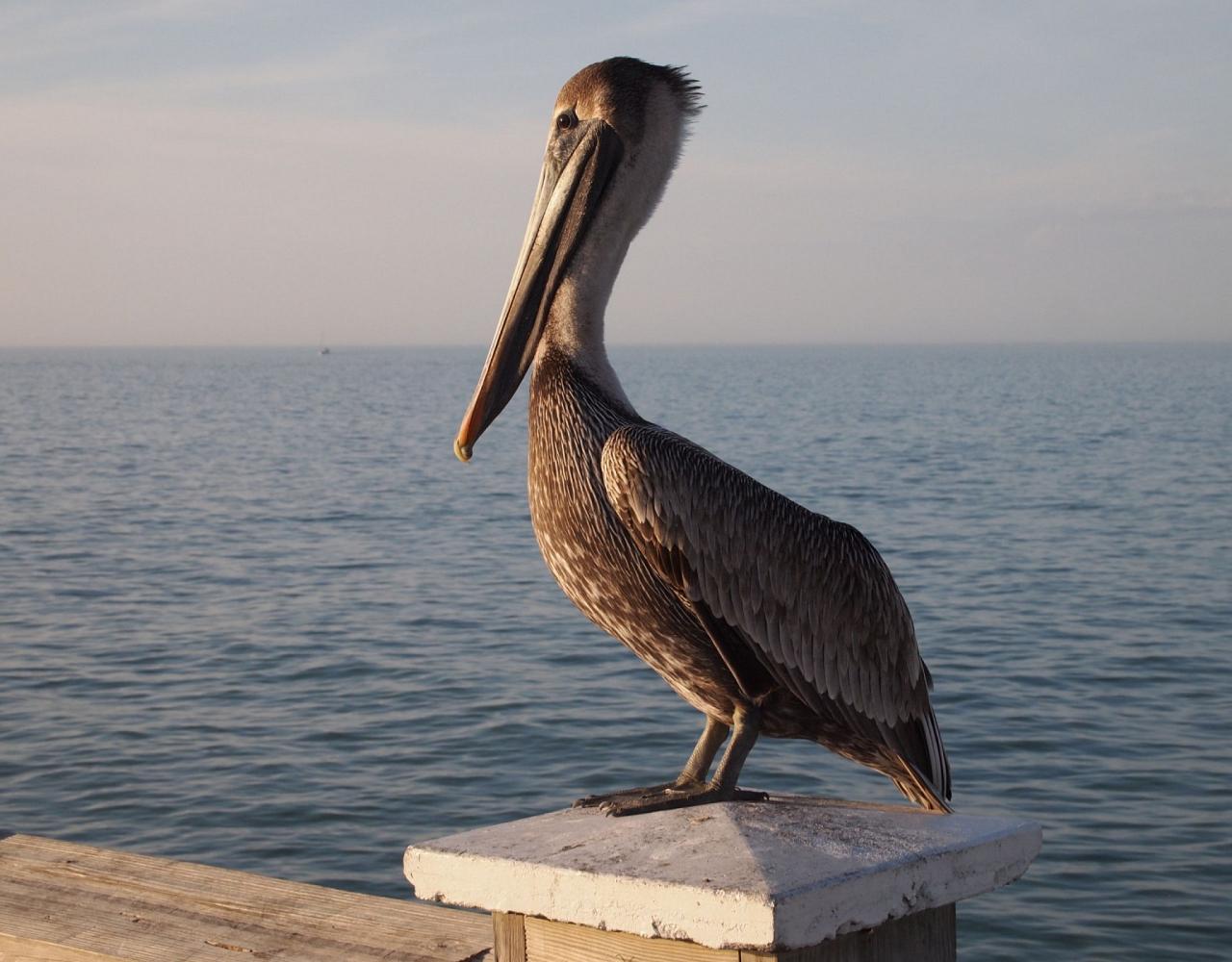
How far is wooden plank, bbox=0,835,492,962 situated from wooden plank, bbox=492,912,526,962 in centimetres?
83

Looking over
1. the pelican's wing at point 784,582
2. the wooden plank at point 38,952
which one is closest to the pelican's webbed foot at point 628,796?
the pelican's wing at point 784,582

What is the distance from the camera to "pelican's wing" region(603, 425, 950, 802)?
3082 millimetres

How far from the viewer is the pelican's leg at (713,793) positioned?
2.75 meters

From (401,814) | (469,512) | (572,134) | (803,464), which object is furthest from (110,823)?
(803,464)

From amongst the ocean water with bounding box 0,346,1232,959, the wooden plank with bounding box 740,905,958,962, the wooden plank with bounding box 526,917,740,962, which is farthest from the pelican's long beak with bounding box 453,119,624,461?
the ocean water with bounding box 0,346,1232,959

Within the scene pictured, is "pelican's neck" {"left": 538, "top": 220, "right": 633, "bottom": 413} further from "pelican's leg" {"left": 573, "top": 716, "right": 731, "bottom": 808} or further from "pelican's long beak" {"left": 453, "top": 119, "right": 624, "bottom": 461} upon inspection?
"pelican's leg" {"left": 573, "top": 716, "right": 731, "bottom": 808}

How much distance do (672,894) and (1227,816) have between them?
22.2ft

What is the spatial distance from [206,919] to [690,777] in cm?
110

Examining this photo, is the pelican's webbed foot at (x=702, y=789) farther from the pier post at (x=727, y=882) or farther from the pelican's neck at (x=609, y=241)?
the pelican's neck at (x=609, y=241)

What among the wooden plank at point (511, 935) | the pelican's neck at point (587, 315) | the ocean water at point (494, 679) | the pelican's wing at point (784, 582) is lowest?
the ocean water at point (494, 679)

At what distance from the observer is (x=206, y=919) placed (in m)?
3.19

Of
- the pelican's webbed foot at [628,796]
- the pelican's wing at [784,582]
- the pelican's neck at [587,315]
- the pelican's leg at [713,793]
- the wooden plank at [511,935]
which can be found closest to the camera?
the wooden plank at [511,935]

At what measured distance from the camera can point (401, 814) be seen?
7.84m

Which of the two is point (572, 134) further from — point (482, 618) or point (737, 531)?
point (482, 618)
